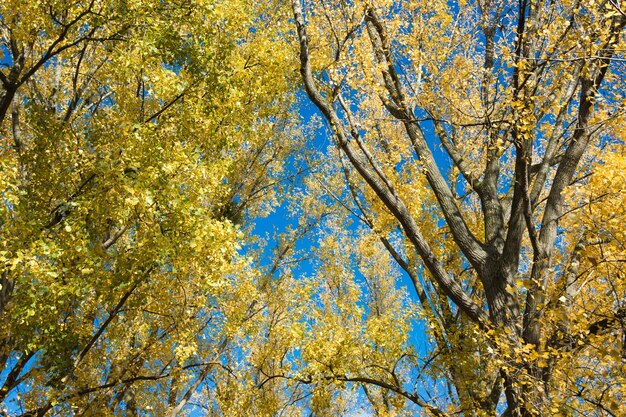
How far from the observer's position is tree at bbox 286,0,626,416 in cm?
448

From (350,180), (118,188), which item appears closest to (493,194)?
(350,180)

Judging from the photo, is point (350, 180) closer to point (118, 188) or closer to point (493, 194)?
point (493, 194)

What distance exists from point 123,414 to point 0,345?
9.79 ft

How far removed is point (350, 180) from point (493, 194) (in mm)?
2419

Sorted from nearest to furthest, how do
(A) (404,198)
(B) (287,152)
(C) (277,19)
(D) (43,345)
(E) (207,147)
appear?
(D) (43,345), (E) (207,147), (A) (404,198), (C) (277,19), (B) (287,152)

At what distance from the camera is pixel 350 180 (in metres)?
7.72

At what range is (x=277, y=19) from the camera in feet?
32.2

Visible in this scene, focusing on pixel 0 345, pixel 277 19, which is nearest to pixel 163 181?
pixel 0 345

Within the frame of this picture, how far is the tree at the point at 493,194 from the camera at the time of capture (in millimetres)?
4477

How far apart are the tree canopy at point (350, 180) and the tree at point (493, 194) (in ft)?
0.15

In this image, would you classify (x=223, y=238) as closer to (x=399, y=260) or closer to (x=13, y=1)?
(x=13, y=1)

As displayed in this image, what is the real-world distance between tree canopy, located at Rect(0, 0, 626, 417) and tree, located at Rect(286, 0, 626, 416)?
0.05 m

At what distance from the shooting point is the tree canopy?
14.3 feet

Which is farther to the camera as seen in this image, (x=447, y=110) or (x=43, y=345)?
(x=447, y=110)
